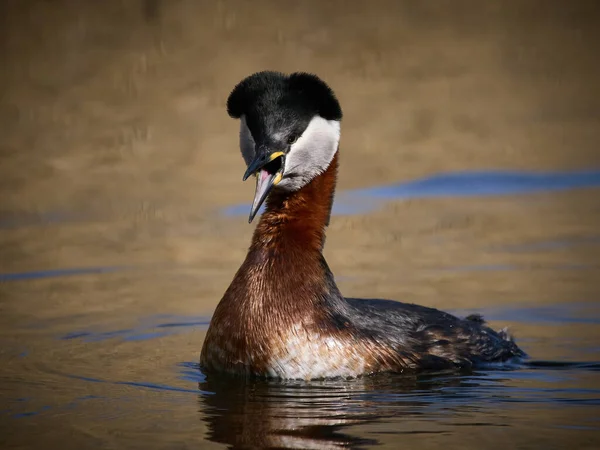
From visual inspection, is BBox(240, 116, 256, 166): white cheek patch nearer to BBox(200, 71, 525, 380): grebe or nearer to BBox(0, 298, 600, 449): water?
BBox(200, 71, 525, 380): grebe

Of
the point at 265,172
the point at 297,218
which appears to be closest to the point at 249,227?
the point at 297,218

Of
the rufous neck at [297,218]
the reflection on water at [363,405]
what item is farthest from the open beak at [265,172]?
the reflection on water at [363,405]

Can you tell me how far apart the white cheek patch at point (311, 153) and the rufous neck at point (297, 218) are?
8 cm

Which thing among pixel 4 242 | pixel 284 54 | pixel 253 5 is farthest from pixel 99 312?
pixel 253 5

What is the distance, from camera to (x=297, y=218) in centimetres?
1012

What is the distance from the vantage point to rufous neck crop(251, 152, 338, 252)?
10078mm

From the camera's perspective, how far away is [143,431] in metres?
8.48

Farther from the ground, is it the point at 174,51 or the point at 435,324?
the point at 174,51

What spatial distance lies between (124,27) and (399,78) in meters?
4.72

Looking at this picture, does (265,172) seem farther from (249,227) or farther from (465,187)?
(465,187)

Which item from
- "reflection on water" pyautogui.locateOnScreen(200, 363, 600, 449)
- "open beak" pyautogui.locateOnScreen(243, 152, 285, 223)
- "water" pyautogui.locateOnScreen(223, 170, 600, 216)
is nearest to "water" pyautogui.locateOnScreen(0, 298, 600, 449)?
"reflection on water" pyautogui.locateOnScreen(200, 363, 600, 449)

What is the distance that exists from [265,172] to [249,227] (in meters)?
5.47

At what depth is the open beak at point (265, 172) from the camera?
948 centimetres

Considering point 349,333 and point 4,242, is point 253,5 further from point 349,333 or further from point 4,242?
point 349,333
